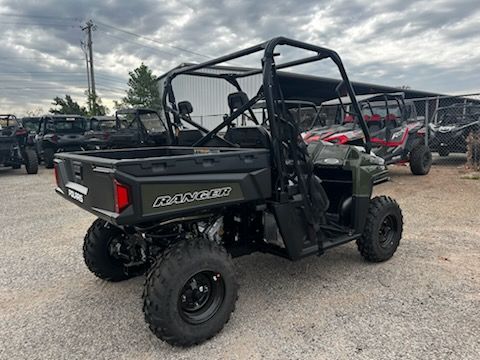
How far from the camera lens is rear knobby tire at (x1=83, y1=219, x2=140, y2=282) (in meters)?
3.39

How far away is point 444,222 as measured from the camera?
17.4 feet

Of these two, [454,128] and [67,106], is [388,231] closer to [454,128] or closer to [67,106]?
[454,128]

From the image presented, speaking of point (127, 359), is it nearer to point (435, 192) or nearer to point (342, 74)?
point (342, 74)

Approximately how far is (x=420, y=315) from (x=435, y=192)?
524 centimetres

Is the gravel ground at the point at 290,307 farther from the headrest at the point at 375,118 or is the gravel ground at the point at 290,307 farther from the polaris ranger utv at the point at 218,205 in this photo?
the headrest at the point at 375,118

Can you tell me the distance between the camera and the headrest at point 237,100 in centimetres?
333

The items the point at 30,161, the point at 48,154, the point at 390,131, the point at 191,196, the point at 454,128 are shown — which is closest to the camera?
the point at 191,196

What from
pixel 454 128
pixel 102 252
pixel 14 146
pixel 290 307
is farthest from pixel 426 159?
pixel 14 146

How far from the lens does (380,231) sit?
3869 millimetres

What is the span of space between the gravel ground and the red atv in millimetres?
3797

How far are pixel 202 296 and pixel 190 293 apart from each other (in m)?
0.11

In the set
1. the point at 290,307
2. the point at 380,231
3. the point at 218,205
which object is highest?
the point at 218,205

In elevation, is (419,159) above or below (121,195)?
below

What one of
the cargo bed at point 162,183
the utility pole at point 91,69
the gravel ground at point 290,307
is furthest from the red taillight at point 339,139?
the utility pole at point 91,69
